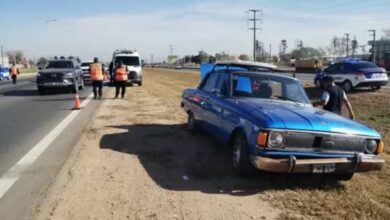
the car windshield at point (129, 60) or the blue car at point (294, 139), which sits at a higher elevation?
the car windshield at point (129, 60)

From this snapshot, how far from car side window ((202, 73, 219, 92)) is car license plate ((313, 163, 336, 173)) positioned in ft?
11.4

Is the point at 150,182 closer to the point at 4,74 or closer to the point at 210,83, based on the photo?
the point at 210,83

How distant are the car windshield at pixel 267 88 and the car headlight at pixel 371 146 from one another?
174 centimetres

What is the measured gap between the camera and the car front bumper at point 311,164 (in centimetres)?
654

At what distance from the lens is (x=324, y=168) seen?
263 inches

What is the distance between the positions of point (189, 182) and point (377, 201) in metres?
2.41

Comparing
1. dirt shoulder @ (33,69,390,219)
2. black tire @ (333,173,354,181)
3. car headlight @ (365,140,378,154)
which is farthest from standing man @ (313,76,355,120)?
car headlight @ (365,140,378,154)

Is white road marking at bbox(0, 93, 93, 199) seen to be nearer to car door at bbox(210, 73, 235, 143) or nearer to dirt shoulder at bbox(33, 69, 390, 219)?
dirt shoulder at bbox(33, 69, 390, 219)

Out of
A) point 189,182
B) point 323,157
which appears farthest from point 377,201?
point 189,182

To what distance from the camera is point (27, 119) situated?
14758 millimetres

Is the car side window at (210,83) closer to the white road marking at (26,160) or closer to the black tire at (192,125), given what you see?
the black tire at (192,125)

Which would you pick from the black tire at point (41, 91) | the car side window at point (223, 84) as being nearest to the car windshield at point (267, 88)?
the car side window at point (223, 84)

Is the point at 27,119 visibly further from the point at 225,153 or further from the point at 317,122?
the point at 317,122

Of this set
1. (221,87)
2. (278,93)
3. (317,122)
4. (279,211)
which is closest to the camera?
(279,211)
